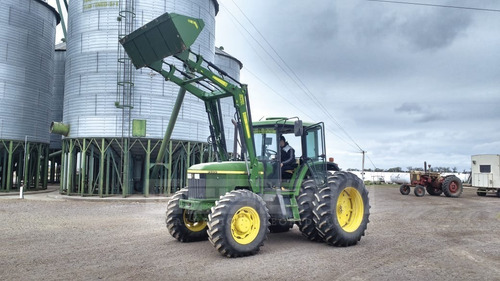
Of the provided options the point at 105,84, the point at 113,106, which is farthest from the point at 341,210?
the point at 105,84

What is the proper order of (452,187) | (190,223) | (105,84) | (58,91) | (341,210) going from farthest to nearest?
(58,91) < (452,187) < (105,84) < (341,210) < (190,223)

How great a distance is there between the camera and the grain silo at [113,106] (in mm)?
21266

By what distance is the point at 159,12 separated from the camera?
22.0 meters

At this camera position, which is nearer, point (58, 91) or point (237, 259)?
point (237, 259)

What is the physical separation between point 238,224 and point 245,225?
0.54 ft

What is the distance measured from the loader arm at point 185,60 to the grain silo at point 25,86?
2138 centimetres

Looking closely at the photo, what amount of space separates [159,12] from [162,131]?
6.77 m

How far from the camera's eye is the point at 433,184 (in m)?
27.2

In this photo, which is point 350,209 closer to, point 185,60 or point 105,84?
point 185,60

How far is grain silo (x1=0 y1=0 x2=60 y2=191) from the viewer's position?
81.3 ft

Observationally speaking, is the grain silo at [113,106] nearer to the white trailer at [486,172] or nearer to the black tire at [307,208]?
the black tire at [307,208]

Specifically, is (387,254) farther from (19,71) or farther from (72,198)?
(19,71)

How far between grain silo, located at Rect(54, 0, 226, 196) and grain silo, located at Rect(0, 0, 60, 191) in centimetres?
478

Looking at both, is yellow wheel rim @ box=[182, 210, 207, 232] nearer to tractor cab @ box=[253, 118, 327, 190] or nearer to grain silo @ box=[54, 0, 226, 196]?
tractor cab @ box=[253, 118, 327, 190]
